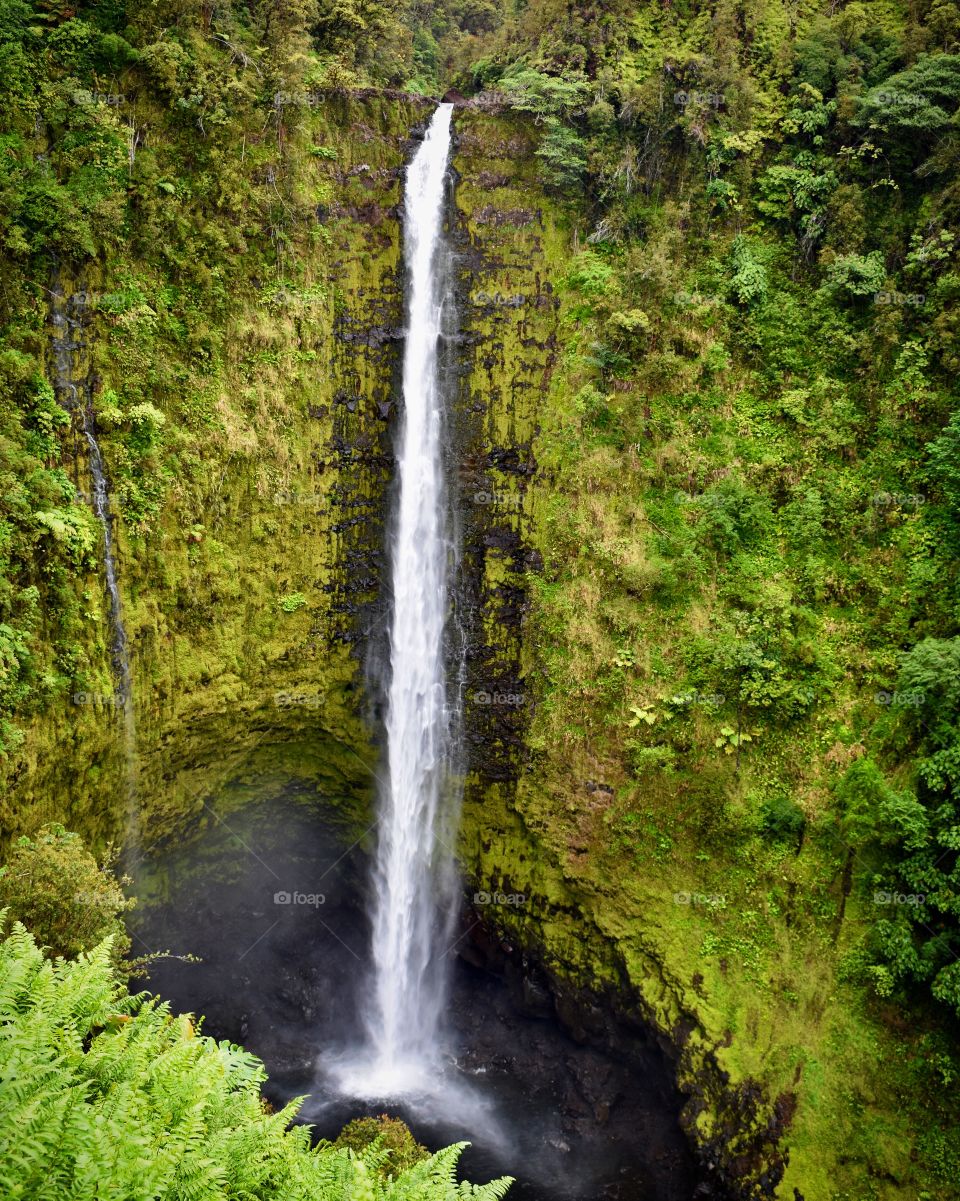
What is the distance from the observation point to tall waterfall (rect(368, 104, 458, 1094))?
17219 mm

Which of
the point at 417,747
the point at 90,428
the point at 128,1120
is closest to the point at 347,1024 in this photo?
the point at 417,747

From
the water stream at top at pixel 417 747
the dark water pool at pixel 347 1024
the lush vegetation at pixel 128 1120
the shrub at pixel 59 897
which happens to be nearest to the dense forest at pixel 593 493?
the shrub at pixel 59 897

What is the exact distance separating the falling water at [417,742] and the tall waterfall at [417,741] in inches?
0.9

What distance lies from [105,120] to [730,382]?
13.2 m

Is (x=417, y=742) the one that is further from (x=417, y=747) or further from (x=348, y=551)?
(x=348, y=551)

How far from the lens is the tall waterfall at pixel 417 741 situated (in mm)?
17219

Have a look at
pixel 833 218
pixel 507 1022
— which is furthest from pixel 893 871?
pixel 833 218

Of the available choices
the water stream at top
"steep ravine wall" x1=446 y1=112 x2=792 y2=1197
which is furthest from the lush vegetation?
the water stream at top

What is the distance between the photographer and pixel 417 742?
17219 mm

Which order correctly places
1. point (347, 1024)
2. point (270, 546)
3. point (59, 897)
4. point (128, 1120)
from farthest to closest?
point (347, 1024)
point (270, 546)
point (59, 897)
point (128, 1120)

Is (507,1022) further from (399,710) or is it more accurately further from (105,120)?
(105,120)

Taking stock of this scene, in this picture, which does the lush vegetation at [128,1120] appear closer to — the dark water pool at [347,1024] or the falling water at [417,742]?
the dark water pool at [347,1024]

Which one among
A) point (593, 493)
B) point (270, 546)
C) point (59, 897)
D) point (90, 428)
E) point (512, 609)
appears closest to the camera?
point (59, 897)

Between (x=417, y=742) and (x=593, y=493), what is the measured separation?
6613 millimetres
